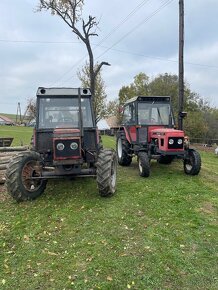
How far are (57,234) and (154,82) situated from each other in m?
37.9

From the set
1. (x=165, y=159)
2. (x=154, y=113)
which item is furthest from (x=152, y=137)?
(x=165, y=159)

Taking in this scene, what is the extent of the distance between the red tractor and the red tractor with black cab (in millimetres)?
2296

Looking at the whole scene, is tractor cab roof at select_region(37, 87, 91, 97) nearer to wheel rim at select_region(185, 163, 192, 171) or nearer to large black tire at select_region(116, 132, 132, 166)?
large black tire at select_region(116, 132, 132, 166)

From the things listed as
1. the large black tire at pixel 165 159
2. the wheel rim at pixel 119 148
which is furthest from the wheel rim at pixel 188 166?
the wheel rim at pixel 119 148

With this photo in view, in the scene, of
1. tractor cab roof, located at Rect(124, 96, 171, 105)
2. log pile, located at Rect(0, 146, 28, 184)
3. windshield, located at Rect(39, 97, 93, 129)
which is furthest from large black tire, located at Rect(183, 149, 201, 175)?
log pile, located at Rect(0, 146, 28, 184)

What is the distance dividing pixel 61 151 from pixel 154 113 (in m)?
4.84

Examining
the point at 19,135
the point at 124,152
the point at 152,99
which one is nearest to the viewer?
the point at 152,99

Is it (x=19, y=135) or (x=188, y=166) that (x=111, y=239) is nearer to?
(x=188, y=166)

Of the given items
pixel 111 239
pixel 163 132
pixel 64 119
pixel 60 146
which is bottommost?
pixel 111 239

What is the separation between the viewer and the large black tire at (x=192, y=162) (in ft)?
31.4

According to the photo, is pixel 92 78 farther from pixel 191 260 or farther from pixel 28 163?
pixel 191 260

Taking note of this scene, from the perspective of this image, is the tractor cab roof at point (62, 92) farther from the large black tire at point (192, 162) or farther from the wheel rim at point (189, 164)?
the wheel rim at point (189, 164)

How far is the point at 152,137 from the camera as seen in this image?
10.3 metres

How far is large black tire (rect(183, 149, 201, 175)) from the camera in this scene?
31.4 ft
